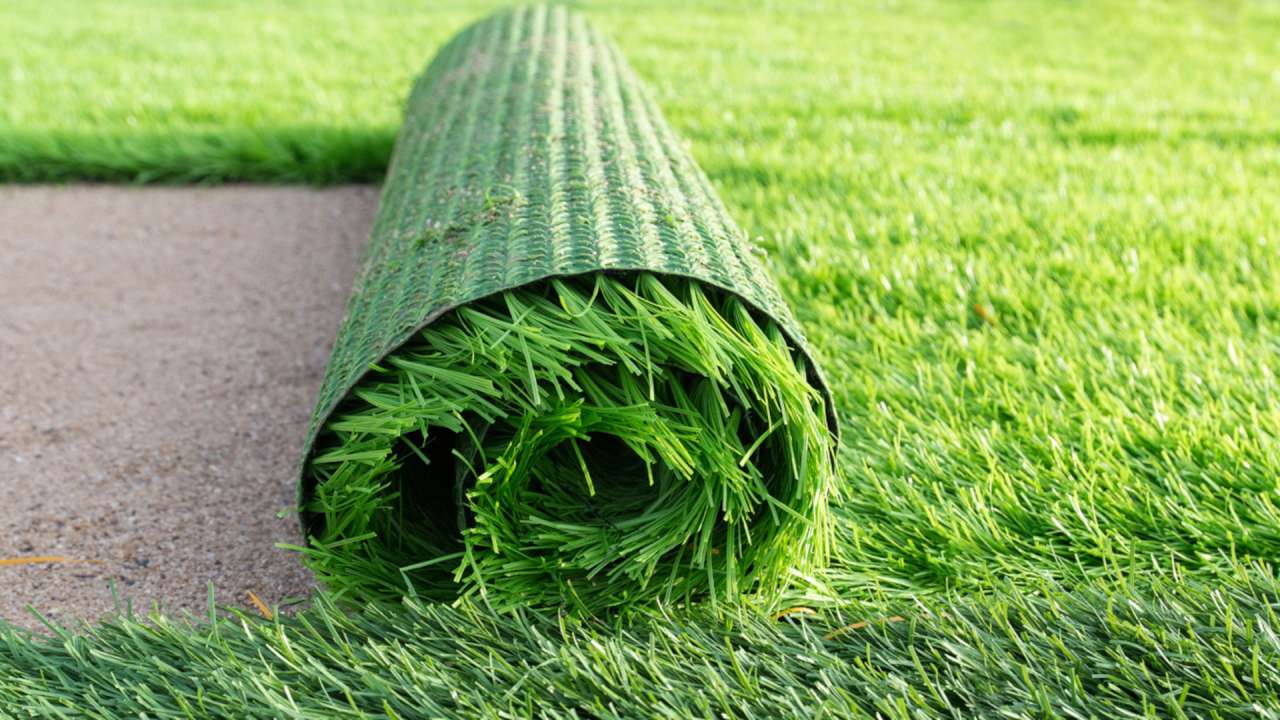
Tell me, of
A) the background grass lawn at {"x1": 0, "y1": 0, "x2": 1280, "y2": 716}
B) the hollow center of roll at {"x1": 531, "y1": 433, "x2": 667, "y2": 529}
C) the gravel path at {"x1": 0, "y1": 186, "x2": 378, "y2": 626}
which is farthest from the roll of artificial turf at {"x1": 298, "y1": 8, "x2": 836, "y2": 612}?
the gravel path at {"x1": 0, "y1": 186, "x2": 378, "y2": 626}

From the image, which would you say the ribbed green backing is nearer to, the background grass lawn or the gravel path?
the background grass lawn

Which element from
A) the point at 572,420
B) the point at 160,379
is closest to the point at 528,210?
the point at 572,420

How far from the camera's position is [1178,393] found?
2.18 m

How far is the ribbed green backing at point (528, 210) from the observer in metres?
1.56

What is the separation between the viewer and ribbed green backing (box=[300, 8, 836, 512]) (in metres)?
1.56

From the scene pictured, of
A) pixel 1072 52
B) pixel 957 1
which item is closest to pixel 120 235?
pixel 1072 52

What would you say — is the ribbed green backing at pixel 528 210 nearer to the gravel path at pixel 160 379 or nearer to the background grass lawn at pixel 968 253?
the background grass lawn at pixel 968 253

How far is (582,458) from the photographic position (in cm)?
159

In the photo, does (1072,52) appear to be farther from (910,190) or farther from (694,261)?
(694,261)

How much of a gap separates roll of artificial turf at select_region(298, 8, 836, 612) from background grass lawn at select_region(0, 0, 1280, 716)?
116 mm

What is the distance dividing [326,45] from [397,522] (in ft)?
15.9

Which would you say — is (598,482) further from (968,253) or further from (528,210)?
(968,253)

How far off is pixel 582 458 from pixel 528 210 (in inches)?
16.7

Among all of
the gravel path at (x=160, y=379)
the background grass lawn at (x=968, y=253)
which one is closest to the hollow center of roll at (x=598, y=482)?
the background grass lawn at (x=968, y=253)
